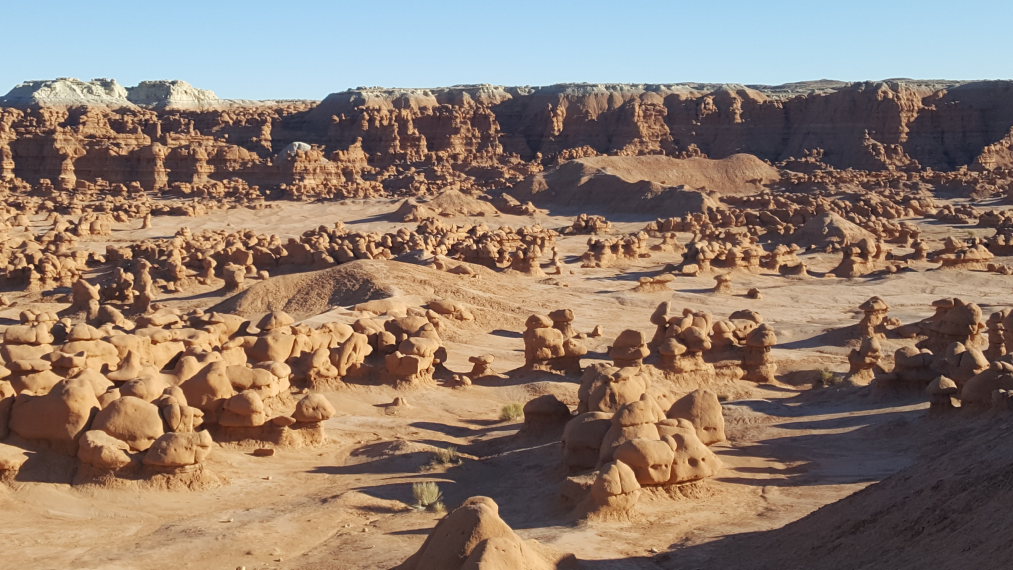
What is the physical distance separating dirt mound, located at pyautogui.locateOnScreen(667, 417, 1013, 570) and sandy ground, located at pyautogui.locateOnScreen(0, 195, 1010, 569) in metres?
0.63

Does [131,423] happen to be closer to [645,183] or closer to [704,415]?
[704,415]

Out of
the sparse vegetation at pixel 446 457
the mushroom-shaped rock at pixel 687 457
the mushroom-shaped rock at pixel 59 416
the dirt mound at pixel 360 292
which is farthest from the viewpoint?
the dirt mound at pixel 360 292

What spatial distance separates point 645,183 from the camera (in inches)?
1868

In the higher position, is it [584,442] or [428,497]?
[584,442]

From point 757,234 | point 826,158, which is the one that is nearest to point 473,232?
point 757,234

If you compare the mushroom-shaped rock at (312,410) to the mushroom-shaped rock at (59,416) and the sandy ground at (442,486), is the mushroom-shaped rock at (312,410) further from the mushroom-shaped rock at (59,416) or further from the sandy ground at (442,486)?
the mushroom-shaped rock at (59,416)

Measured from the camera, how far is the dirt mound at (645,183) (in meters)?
45.3

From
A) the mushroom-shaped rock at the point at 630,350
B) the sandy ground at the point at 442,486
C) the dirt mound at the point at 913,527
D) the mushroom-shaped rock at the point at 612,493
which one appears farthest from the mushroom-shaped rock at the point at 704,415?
the mushroom-shaped rock at the point at 630,350

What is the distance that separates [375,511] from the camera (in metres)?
8.80

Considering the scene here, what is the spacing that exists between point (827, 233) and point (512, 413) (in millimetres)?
22804

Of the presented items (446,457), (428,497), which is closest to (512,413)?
(446,457)

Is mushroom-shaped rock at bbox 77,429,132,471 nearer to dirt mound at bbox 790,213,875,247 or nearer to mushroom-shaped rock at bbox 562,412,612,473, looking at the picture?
mushroom-shaped rock at bbox 562,412,612,473

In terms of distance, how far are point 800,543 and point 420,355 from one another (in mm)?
7931

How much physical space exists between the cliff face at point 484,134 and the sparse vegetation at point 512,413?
42397 mm
